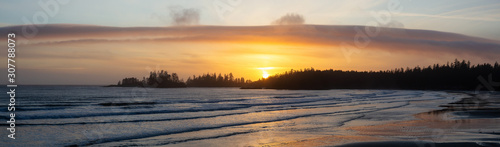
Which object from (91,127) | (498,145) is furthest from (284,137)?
(91,127)

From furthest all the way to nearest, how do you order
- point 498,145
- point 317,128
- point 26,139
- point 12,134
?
1. point 317,128
2. point 12,134
3. point 26,139
4. point 498,145

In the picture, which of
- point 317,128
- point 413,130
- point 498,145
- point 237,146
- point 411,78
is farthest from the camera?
point 411,78

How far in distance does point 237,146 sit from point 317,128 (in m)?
6.75

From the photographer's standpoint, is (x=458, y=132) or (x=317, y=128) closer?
(x=458, y=132)

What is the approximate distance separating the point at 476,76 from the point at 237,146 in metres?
183

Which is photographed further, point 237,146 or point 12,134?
point 12,134

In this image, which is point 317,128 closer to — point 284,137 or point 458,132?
point 284,137

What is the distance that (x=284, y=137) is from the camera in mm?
16672

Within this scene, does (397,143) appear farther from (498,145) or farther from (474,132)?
(474,132)

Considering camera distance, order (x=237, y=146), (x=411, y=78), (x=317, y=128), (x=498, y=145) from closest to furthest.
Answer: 1. (x=498, y=145)
2. (x=237, y=146)
3. (x=317, y=128)
4. (x=411, y=78)

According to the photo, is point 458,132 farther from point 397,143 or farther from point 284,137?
point 284,137

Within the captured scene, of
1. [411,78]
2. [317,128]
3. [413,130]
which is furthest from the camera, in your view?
[411,78]

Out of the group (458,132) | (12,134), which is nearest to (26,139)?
(12,134)

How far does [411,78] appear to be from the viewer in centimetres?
19250
